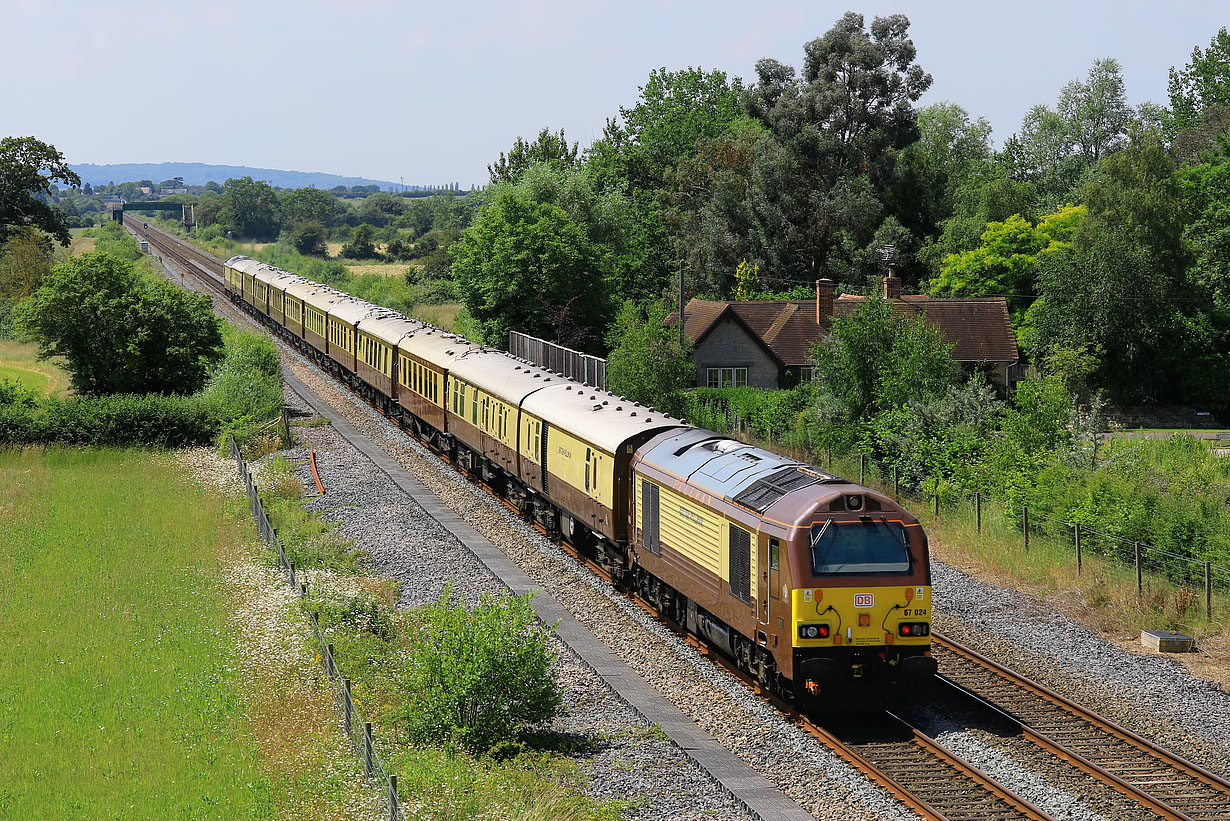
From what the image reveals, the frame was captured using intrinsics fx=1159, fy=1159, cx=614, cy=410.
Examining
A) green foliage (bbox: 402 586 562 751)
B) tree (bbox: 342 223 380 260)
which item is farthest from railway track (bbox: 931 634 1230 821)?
tree (bbox: 342 223 380 260)

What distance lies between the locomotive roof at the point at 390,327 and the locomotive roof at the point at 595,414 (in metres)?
14.0

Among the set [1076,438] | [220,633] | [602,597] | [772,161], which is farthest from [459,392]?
[772,161]

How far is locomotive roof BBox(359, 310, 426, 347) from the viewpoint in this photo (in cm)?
4181

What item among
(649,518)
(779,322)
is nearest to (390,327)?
(779,322)

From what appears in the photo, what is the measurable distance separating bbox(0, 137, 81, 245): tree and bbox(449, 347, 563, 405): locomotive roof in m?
54.7

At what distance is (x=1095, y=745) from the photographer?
15461 millimetres

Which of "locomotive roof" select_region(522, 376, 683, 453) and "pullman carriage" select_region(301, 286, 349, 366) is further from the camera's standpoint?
"pullman carriage" select_region(301, 286, 349, 366)

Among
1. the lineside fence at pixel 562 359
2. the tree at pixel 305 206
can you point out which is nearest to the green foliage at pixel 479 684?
the lineside fence at pixel 562 359

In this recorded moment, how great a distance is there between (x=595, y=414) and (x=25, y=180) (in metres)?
70.0

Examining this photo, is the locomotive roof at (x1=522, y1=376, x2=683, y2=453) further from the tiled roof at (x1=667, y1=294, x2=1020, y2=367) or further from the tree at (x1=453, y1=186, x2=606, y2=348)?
the tree at (x1=453, y1=186, x2=606, y2=348)

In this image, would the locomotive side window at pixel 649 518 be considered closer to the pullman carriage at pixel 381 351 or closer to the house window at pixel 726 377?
the pullman carriage at pixel 381 351

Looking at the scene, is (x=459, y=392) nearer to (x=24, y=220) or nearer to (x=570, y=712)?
(x=570, y=712)

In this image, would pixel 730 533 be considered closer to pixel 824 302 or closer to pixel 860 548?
pixel 860 548

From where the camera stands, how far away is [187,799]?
1307cm
